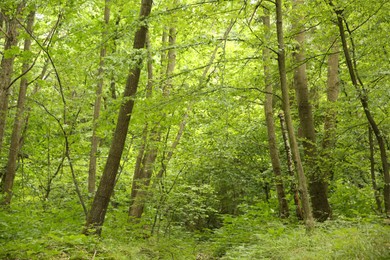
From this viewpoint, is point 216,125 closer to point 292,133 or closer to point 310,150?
→ point 310,150

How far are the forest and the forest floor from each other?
3 cm

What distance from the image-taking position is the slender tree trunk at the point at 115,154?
7293 mm

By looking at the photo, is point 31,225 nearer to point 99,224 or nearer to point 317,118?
point 99,224

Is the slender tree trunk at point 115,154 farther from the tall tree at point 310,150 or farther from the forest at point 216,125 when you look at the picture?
the tall tree at point 310,150

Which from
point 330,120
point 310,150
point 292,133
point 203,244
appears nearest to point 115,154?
point 292,133

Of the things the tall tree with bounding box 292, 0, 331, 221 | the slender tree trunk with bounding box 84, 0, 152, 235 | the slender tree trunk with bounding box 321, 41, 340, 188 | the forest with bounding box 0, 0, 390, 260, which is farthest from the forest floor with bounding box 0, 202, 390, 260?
the slender tree trunk with bounding box 321, 41, 340, 188

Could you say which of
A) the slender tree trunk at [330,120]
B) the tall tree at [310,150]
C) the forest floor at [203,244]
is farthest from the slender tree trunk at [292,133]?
the tall tree at [310,150]

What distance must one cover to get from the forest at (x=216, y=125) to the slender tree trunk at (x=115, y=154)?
0.03 m

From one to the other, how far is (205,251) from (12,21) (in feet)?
21.0

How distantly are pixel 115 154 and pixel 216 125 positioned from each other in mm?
6685

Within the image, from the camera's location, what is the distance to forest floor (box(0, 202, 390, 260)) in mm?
4918

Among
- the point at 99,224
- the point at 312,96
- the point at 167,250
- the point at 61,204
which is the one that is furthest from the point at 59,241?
the point at 312,96

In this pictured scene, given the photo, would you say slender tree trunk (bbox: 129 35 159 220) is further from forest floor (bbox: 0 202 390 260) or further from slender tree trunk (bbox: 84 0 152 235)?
slender tree trunk (bbox: 84 0 152 235)

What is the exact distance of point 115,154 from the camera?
24.3ft
